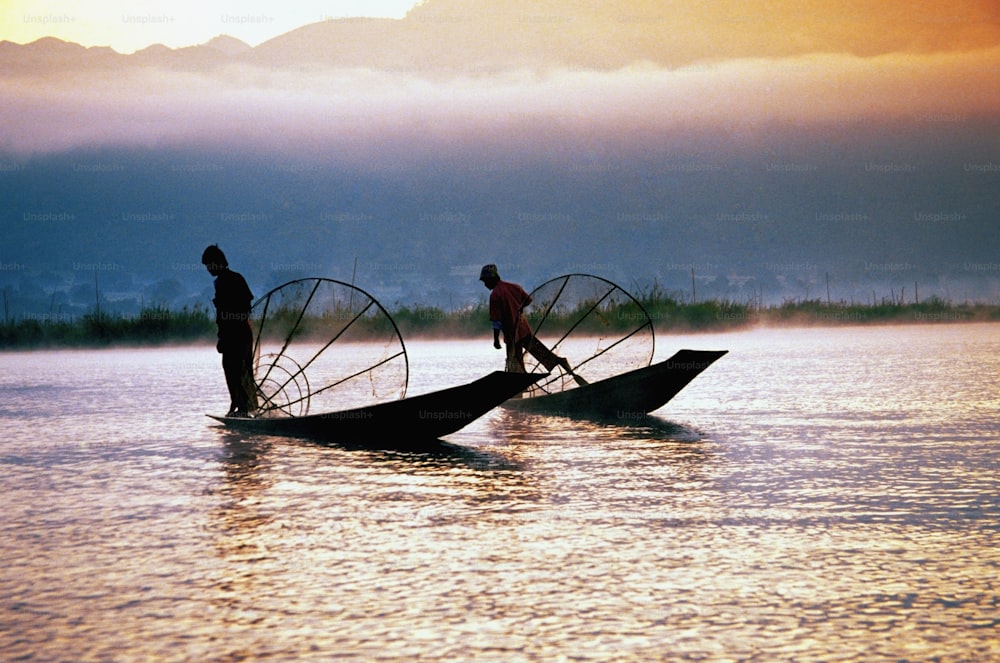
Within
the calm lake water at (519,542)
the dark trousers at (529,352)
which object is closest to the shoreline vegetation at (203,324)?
the dark trousers at (529,352)

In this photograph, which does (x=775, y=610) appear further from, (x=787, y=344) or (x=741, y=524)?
(x=787, y=344)

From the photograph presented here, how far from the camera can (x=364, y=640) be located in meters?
5.08

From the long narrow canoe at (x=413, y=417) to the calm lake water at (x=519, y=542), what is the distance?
26 centimetres

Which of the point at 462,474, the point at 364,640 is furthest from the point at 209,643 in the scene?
the point at 462,474

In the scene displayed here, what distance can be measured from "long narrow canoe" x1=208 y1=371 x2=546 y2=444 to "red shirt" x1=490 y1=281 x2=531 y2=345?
9.83 ft

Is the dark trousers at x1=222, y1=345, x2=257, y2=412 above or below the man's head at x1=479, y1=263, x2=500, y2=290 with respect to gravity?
below

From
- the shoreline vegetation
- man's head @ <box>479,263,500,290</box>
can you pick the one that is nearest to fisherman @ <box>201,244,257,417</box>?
man's head @ <box>479,263,500,290</box>

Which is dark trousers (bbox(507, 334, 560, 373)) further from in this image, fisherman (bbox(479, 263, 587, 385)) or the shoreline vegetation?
the shoreline vegetation

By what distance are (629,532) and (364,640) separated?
104 inches

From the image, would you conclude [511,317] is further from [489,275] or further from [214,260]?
[214,260]

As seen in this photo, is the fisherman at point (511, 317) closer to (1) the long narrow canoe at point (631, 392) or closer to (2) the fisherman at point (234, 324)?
(1) the long narrow canoe at point (631, 392)

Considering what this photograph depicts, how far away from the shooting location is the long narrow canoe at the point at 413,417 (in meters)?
11.4

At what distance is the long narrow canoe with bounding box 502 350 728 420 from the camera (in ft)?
46.5

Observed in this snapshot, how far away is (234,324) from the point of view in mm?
13945
